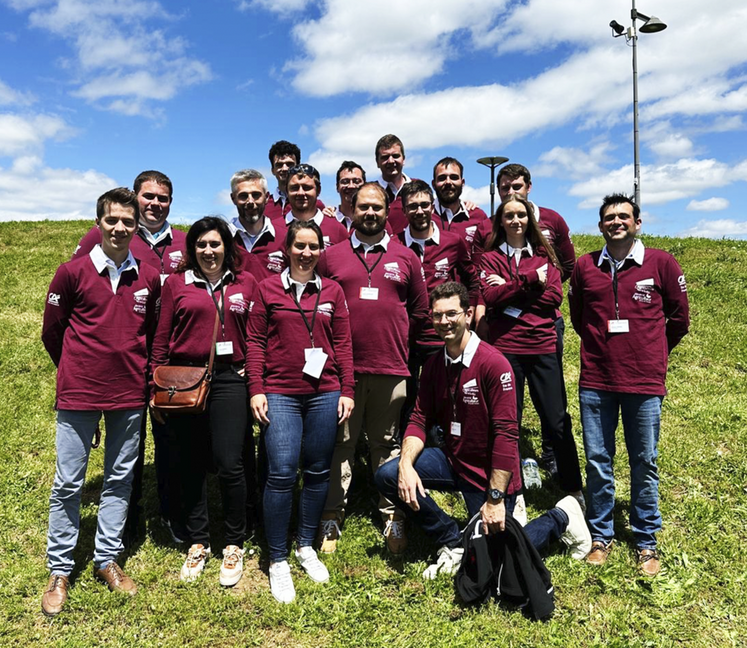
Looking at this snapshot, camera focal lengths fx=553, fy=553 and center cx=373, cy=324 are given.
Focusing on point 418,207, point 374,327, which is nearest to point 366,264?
point 374,327

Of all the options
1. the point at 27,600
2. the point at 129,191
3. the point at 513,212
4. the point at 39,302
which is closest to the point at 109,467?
the point at 27,600

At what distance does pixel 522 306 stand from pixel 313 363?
77.5 inches

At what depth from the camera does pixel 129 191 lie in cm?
400

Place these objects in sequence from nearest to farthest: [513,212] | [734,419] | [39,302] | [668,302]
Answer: [668,302] → [513,212] → [734,419] → [39,302]

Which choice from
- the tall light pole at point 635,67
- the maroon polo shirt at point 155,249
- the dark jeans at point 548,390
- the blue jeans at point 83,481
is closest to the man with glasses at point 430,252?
the dark jeans at point 548,390

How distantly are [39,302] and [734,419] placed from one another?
40.4ft

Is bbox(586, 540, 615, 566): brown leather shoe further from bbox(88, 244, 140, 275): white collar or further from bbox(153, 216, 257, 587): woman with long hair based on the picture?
bbox(88, 244, 140, 275): white collar

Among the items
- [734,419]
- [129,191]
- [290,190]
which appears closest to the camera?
[129,191]

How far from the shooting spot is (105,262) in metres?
3.93

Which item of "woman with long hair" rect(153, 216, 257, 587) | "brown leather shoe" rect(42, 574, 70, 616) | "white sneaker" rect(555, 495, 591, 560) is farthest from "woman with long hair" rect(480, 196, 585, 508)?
"brown leather shoe" rect(42, 574, 70, 616)

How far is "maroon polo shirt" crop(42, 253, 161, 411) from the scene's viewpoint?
387 centimetres

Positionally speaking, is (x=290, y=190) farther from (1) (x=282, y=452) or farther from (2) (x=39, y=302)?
(2) (x=39, y=302)

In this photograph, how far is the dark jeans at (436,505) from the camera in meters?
4.24

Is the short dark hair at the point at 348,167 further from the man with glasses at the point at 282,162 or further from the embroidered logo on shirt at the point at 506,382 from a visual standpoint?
the embroidered logo on shirt at the point at 506,382
